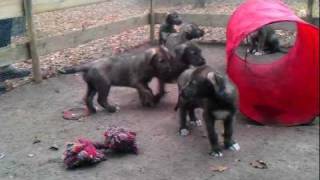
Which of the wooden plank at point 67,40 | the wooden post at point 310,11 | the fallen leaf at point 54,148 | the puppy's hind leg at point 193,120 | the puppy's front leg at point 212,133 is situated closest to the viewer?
the puppy's front leg at point 212,133

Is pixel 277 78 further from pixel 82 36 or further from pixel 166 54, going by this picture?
pixel 82 36

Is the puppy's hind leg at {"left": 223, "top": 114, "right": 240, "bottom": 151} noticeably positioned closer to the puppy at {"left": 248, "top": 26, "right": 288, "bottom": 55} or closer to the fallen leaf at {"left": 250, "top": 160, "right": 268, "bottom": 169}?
the fallen leaf at {"left": 250, "top": 160, "right": 268, "bottom": 169}

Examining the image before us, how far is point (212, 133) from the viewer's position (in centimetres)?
481

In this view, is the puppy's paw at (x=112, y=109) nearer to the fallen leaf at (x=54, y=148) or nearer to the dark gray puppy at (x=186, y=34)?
the fallen leaf at (x=54, y=148)

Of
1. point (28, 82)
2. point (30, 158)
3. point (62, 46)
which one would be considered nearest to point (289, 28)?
point (62, 46)

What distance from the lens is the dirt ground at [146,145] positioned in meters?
4.55

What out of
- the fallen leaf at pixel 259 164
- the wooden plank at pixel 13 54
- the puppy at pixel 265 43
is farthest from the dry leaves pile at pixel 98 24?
the fallen leaf at pixel 259 164

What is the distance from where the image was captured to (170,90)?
6.98m

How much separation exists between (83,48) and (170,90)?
290 cm

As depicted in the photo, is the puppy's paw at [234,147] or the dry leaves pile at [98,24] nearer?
the puppy's paw at [234,147]

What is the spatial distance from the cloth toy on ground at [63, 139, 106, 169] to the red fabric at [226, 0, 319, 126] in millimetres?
1762

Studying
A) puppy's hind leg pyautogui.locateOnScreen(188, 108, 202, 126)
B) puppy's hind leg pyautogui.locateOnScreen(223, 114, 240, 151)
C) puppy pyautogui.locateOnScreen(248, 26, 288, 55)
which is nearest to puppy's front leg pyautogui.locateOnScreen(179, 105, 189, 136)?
puppy's hind leg pyautogui.locateOnScreen(188, 108, 202, 126)

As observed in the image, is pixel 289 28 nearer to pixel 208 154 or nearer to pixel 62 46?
pixel 62 46

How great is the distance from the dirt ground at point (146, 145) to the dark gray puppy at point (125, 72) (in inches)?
8.1
